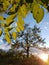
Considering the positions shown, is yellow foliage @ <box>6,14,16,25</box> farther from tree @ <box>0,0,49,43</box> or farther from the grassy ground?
the grassy ground

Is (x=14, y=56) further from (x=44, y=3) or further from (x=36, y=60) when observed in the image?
(x=44, y=3)

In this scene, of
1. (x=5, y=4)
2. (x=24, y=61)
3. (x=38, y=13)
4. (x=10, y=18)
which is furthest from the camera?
(x=24, y=61)

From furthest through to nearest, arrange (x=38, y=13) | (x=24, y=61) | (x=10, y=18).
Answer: (x=24, y=61), (x=10, y=18), (x=38, y=13)

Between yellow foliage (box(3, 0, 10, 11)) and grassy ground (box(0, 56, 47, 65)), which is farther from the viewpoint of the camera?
grassy ground (box(0, 56, 47, 65))

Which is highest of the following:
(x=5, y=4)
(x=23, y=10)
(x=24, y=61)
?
(x=24, y=61)

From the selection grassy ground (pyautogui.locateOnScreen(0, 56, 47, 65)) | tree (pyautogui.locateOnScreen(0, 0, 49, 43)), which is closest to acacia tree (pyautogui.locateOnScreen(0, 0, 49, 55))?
tree (pyautogui.locateOnScreen(0, 0, 49, 43))

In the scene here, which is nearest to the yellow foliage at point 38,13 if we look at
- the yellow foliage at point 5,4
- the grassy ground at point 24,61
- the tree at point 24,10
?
the tree at point 24,10

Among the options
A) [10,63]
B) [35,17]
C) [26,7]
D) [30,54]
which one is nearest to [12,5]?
[26,7]

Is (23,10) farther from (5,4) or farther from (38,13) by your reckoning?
(5,4)

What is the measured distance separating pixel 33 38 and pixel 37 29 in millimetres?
2202

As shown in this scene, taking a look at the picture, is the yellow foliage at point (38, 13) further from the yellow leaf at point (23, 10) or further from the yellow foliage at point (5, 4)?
the yellow foliage at point (5, 4)

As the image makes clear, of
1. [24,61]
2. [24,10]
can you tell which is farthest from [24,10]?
[24,61]

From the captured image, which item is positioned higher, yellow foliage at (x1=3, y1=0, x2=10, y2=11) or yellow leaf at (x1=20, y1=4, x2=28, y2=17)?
yellow foliage at (x1=3, y1=0, x2=10, y2=11)

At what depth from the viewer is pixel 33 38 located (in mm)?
53812
